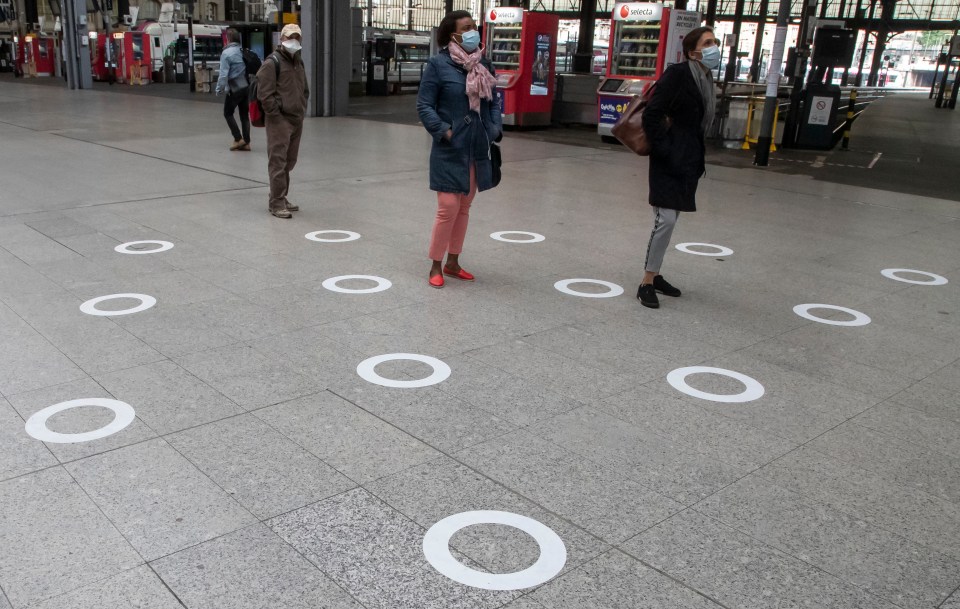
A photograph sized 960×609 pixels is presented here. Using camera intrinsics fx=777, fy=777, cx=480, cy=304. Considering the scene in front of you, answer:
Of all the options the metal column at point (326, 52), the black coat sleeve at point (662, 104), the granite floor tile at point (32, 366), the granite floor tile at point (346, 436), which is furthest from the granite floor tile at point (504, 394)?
the metal column at point (326, 52)

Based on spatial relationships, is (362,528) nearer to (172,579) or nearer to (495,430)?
(172,579)

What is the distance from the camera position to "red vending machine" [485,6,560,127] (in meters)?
16.1

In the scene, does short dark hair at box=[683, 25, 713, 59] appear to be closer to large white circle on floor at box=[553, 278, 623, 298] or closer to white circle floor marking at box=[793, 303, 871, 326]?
large white circle on floor at box=[553, 278, 623, 298]

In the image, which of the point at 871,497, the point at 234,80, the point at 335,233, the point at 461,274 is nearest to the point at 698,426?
the point at 871,497

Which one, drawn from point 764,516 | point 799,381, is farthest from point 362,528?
point 799,381

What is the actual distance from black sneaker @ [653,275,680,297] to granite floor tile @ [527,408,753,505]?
209 cm

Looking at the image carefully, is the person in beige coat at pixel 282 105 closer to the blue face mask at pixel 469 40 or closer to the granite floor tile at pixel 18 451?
the blue face mask at pixel 469 40

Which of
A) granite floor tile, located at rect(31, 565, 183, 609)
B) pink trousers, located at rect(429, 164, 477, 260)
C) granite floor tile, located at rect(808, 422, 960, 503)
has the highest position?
pink trousers, located at rect(429, 164, 477, 260)

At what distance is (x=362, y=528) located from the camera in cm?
262

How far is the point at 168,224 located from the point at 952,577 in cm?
638

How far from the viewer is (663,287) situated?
17.9ft

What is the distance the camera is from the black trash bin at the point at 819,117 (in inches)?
552

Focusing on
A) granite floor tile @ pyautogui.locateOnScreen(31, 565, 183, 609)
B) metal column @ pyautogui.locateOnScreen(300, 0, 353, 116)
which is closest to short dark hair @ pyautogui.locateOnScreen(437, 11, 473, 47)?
granite floor tile @ pyautogui.locateOnScreen(31, 565, 183, 609)

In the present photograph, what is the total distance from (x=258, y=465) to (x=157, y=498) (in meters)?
0.38
